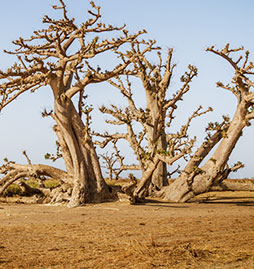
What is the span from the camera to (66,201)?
1484 centimetres

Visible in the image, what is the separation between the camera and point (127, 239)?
7.47 metres

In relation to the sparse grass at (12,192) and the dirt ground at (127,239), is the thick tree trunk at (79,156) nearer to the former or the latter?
the dirt ground at (127,239)

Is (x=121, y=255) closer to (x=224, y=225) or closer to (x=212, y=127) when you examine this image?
(x=224, y=225)

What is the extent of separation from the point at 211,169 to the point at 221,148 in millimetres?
827

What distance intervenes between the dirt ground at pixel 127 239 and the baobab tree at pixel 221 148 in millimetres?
3207

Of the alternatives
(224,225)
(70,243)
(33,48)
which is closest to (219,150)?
(224,225)

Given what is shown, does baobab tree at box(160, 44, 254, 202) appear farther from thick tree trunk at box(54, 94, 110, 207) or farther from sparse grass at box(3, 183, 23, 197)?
sparse grass at box(3, 183, 23, 197)

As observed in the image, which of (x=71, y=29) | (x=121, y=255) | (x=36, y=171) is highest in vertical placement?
(x=71, y=29)

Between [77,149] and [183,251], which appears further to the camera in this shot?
[77,149]

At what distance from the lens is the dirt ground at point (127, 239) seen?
228 inches

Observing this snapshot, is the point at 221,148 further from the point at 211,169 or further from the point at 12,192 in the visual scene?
the point at 12,192

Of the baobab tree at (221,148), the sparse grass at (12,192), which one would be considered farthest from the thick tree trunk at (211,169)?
the sparse grass at (12,192)

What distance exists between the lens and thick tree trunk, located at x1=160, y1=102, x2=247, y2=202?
15037 mm

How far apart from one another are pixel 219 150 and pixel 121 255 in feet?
32.2
